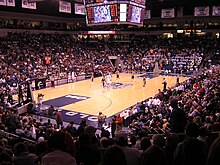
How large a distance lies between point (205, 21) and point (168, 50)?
853 centimetres

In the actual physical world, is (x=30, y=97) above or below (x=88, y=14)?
below

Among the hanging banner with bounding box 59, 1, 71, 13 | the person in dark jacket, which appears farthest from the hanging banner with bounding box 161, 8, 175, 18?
the person in dark jacket

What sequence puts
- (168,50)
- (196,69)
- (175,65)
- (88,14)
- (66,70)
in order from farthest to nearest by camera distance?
1. (168,50)
2. (175,65)
3. (196,69)
4. (66,70)
5. (88,14)

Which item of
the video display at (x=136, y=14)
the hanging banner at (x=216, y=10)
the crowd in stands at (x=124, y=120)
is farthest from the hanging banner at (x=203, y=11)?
the video display at (x=136, y=14)

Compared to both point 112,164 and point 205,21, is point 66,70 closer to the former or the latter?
point 205,21

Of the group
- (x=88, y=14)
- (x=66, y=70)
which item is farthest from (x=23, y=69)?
(x=88, y=14)

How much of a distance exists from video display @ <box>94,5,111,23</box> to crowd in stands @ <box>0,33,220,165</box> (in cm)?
654

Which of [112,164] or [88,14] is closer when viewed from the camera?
[112,164]

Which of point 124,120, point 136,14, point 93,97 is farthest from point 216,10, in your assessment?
point 124,120

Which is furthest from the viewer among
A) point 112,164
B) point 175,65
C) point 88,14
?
point 175,65

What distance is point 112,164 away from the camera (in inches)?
104

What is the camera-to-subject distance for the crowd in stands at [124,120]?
123 inches

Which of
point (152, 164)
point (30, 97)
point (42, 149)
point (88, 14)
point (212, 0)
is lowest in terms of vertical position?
point (30, 97)

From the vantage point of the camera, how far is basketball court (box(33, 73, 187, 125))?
1945 cm
